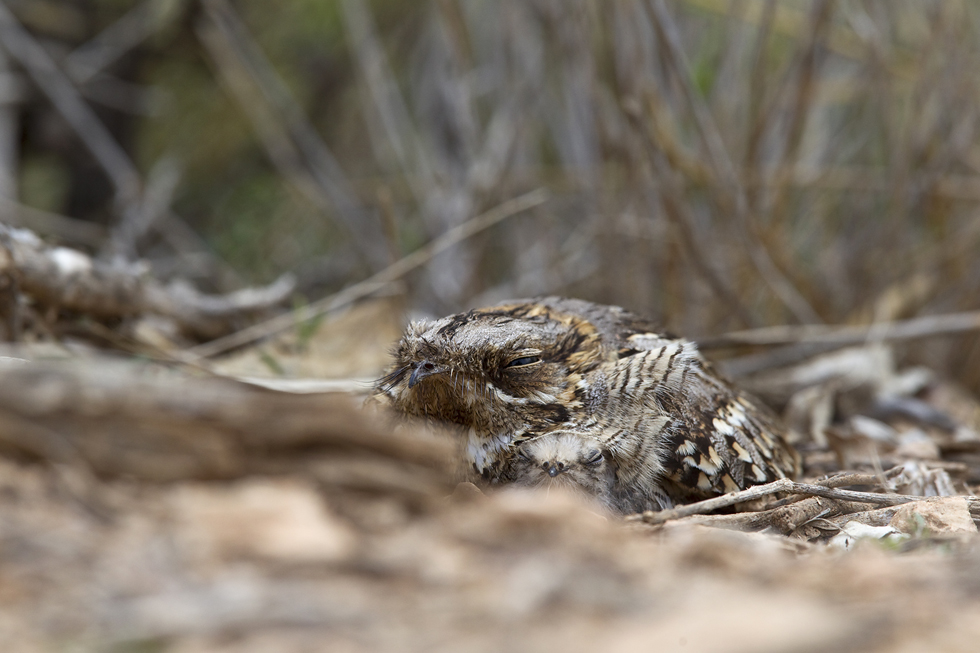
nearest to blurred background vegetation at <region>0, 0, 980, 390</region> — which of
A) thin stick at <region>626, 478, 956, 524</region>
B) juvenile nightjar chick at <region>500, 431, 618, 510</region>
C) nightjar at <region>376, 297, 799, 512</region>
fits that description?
nightjar at <region>376, 297, 799, 512</region>

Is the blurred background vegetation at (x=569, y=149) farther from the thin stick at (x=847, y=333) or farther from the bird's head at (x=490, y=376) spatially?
the bird's head at (x=490, y=376)

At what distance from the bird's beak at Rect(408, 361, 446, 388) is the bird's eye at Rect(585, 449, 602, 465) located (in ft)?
1.53

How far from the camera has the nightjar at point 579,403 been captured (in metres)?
2.22

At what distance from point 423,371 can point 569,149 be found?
2.96 meters

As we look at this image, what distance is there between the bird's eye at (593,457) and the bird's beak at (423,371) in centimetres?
46

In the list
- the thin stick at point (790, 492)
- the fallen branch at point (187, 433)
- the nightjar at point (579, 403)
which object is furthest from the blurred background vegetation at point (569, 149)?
the fallen branch at point (187, 433)

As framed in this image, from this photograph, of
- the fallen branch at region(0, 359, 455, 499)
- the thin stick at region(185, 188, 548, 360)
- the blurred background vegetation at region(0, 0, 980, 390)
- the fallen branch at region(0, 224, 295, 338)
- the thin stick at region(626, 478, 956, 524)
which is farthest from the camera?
the blurred background vegetation at region(0, 0, 980, 390)

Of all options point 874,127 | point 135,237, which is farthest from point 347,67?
point 874,127

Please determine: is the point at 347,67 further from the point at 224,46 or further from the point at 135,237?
the point at 135,237

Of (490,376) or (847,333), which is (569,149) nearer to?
(847,333)

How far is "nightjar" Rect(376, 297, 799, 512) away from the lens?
2.22m

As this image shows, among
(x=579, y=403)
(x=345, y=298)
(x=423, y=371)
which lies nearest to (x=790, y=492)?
(x=579, y=403)

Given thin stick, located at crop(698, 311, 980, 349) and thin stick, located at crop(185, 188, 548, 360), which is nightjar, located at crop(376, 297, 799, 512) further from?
thin stick, located at crop(698, 311, 980, 349)

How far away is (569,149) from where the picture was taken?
15.8 ft
